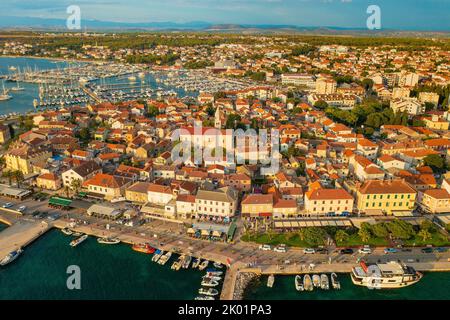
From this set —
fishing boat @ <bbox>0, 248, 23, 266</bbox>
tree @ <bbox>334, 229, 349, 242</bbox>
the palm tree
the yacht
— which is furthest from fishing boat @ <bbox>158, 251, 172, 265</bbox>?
the palm tree

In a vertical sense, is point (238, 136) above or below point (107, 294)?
above

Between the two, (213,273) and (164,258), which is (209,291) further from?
(164,258)

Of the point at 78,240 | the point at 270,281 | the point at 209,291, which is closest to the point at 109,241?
the point at 78,240

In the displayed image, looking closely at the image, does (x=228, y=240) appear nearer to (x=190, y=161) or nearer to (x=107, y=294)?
(x=107, y=294)

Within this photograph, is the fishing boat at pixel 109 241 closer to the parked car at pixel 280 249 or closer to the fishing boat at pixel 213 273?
the fishing boat at pixel 213 273

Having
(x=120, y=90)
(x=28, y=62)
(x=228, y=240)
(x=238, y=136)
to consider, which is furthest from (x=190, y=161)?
(x=28, y=62)

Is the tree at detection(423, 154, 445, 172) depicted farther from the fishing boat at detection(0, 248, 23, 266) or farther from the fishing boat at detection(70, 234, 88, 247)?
the fishing boat at detection(0, 248, 23, 266)
